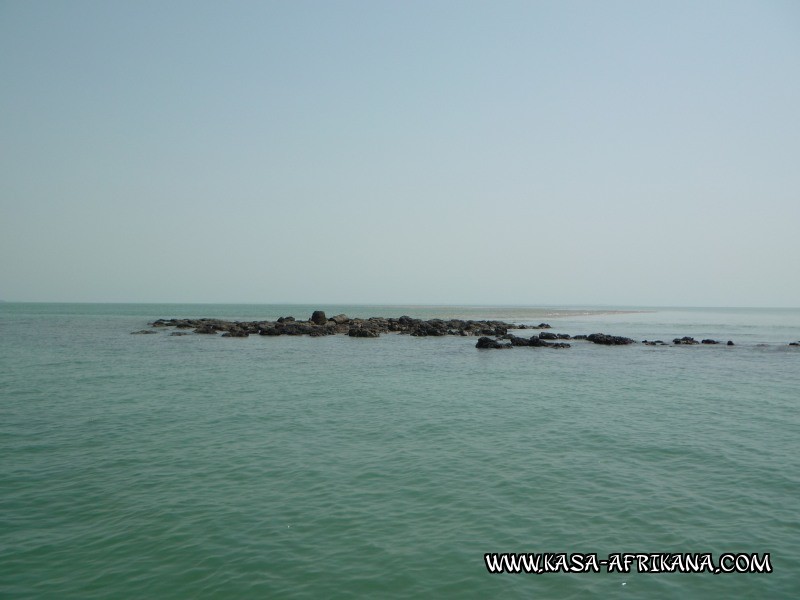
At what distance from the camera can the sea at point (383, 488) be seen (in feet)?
25.8

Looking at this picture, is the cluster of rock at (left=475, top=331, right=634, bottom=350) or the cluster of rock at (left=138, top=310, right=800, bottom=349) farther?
the cluster of rock at (left=138, top=310, right=800, bottom=349)

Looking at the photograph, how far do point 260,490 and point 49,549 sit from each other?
3.82m

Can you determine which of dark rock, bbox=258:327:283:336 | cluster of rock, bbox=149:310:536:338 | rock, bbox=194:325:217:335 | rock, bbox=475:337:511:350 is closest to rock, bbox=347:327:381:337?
cluster of rock, bbox=149:310:536:338

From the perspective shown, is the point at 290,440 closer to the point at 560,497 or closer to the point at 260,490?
the point at 260,490

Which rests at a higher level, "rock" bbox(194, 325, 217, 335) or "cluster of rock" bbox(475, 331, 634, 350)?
"rock" bbox(194, 325, 217, 335)

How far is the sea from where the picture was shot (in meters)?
7.86

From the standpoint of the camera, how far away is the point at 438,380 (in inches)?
→ 1090

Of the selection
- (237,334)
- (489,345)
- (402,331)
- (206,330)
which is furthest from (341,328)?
(489,345)

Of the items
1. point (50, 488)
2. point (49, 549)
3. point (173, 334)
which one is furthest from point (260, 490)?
point (173, 334)

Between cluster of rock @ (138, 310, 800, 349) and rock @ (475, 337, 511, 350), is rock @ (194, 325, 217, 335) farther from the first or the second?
rock @ (475, 337, 511, 350)

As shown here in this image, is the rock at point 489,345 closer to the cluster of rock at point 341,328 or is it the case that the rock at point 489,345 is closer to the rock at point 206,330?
the cluster of rock at point 341,328

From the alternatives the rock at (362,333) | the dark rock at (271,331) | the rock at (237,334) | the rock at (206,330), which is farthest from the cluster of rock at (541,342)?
the rock at (206,330)

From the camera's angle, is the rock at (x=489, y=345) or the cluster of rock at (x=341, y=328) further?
the cluster of rock at (x=341, y=328)

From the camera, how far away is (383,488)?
11281mm
